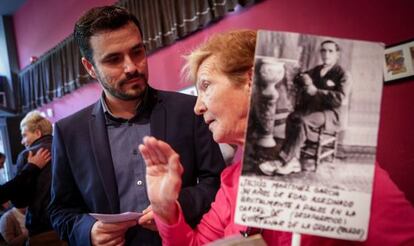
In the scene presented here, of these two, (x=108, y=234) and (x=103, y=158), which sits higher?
(x=103, y=158)

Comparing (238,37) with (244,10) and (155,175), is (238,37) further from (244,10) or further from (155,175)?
(244,10)

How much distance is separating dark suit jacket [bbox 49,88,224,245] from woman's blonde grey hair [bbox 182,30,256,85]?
1.38ft

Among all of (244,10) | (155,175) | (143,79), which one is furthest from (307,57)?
(244,10)

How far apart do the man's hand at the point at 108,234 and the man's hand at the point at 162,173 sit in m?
0.28

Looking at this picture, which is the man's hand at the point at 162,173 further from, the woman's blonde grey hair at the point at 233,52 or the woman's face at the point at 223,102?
the woman's blonde grey hair at the point at 233,52

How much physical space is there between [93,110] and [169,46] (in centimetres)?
214

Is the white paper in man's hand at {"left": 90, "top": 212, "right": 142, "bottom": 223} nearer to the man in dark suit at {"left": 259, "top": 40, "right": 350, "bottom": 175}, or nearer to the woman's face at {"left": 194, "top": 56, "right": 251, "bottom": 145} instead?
the woman's face at {"left": 194, "top": 56, "right": 251, "bottom": 145}

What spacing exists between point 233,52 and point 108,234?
72 cm

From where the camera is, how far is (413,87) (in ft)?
6.15

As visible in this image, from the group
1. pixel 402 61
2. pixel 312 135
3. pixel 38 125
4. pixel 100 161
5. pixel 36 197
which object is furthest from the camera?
pixel 38 125

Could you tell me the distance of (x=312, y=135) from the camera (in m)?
0.63

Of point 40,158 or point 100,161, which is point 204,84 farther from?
point 40,158

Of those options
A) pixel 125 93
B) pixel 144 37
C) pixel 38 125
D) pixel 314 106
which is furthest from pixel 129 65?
pixel 144 37

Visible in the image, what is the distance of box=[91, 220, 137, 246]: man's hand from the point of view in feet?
3.74
